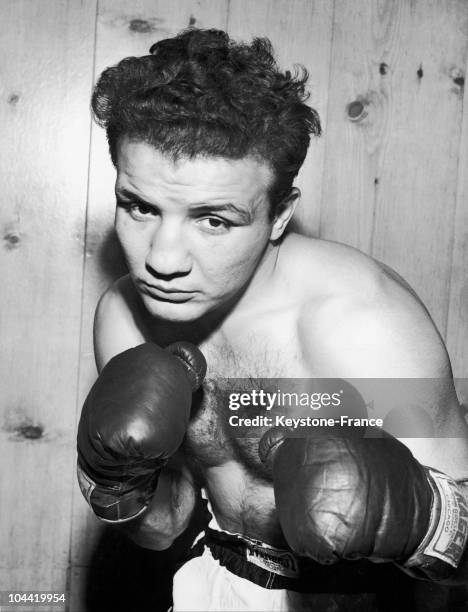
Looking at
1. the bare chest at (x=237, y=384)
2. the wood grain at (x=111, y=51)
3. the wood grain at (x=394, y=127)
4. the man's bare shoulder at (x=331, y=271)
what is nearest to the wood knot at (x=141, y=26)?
the wood grain at (x=111, y=51)

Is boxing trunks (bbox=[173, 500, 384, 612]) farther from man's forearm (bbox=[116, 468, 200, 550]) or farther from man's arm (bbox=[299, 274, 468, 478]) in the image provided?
man's arm (bbox=[299, 274, 468, 478])

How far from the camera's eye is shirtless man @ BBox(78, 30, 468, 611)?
805 mm

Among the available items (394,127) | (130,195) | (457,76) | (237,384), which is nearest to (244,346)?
(237,384)

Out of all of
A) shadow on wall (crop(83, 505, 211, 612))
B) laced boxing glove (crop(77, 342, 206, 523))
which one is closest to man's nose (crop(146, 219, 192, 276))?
laced boxing glove (crop(77, 342, 206, 523))

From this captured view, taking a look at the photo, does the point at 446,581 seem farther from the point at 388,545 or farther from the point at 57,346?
the point at 57,346

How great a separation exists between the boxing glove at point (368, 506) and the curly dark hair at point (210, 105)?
42 cm

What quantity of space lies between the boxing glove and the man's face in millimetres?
294

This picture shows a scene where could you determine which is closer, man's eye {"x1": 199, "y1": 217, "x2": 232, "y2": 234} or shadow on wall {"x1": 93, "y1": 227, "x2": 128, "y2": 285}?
man's eye {"x1": 199, "y1": 217, "x2": 232, "y2": 234}

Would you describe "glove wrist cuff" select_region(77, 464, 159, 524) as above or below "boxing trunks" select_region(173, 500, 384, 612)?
above

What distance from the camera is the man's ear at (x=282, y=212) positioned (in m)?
1.13

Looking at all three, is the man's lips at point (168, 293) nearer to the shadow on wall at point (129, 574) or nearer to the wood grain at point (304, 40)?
the wood grain at point (304, 40)

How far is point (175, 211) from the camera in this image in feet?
3.30

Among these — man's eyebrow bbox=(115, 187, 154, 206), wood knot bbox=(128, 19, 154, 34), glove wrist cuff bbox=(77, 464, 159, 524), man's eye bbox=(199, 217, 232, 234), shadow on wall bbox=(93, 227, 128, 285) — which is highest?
wood knot bbox=(128, 19, 154, 34)

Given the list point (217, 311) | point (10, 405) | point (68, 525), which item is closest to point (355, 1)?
point (217, 311)
